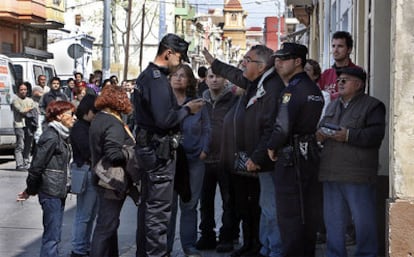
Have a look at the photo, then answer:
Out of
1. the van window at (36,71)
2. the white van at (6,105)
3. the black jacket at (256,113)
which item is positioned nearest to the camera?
the black jacket at (256,113)

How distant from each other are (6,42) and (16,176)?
61.3ft

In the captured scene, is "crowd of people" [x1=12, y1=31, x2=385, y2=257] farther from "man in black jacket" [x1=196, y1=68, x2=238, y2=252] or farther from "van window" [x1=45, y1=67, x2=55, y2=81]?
"van window" [x1=45, y1=67, x2=55, y2=81]

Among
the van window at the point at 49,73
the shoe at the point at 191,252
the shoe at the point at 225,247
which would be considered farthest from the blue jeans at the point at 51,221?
the van window at the point at 49,73

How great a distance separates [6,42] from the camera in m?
34.6

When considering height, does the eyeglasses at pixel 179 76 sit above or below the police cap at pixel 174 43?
below

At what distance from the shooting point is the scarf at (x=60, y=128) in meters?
8.30

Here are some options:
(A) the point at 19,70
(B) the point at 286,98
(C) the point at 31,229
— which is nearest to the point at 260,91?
(B) the point at 286,98

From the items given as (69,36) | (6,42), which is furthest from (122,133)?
(69,36)

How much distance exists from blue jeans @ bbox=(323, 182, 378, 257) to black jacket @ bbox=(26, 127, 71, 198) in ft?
8.13

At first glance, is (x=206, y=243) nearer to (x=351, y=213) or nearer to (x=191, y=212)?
(x=191, y=212)

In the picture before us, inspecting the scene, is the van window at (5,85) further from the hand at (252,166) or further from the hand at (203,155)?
the hand at (252,166)

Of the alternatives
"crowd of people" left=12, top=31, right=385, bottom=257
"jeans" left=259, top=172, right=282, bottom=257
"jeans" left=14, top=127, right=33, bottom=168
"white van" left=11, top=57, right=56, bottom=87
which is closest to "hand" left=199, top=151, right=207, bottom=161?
"crowd of people" left=12, top=31, right=385, bottom=257

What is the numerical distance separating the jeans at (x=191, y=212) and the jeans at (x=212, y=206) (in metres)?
0.39

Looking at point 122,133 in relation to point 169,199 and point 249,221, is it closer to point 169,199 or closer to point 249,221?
point 169,199
